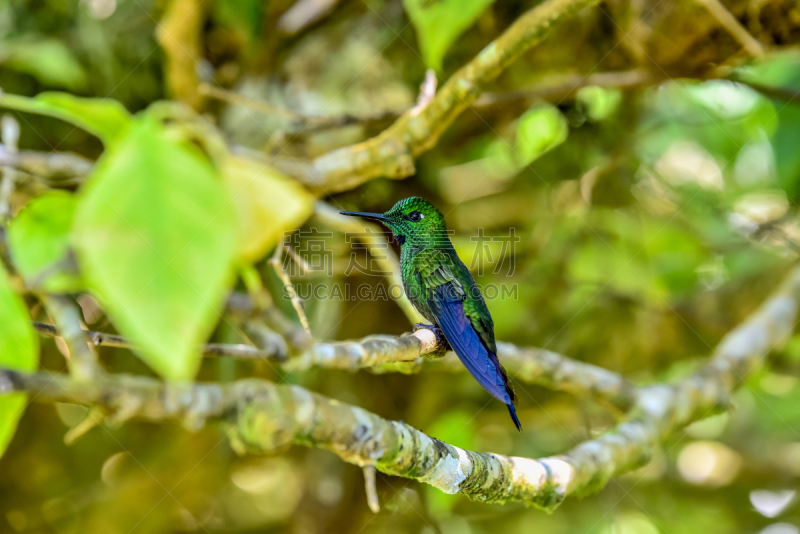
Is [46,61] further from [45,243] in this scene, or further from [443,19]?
[443,19]

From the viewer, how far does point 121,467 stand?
170 cm

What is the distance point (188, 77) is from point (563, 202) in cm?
113

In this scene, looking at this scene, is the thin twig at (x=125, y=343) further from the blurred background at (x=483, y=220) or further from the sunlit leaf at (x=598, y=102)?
the sunlit leaf at (x=598, y=102)

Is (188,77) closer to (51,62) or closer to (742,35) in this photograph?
(51,62)

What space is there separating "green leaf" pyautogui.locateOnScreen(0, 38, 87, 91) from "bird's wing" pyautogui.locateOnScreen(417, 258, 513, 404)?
3.94 feet

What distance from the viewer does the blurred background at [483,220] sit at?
1.46 meters

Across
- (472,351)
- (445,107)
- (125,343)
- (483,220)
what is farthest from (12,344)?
(483,220)

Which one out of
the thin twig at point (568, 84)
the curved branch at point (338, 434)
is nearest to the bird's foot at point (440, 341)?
the curved branch at point (338, 434)

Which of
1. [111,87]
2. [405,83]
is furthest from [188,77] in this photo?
[405,83]

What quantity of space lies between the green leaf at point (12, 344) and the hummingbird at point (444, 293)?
1.42 feet

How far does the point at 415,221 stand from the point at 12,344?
593 millimetres

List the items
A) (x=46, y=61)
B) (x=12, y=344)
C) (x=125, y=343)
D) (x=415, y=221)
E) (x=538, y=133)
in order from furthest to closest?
(x=538, y=133)
(x=46, y=61)
(x=415, y=221)
(x=125, y=343)
(x=12, y=344)

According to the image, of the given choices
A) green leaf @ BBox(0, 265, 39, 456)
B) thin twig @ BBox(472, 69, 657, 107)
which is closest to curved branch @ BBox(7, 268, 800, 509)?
green leaf @ BBox(0, 265, 39, 456)

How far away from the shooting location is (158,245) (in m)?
0.44
